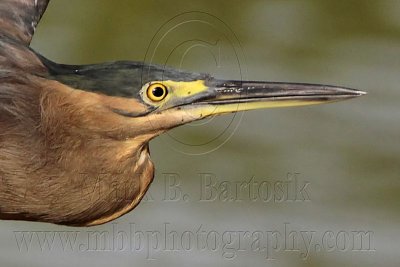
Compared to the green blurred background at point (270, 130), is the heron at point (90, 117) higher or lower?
lower

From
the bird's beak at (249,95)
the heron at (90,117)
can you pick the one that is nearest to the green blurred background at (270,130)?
the heron at (90,117)

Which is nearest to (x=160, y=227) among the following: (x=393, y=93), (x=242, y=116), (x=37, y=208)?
(x=242, y=116)

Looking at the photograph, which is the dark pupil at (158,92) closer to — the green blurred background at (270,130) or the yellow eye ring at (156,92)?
the yellow eye ring at (156,92)

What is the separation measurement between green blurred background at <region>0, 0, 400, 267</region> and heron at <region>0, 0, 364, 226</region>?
220 centimetres

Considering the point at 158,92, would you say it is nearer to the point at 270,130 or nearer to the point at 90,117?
the point at 90,117

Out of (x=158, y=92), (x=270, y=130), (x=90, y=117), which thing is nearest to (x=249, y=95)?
(x=158, y=92)

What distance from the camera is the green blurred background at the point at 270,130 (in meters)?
6.92

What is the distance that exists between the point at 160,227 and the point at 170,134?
0.45 meters

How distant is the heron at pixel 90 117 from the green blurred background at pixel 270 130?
220cm

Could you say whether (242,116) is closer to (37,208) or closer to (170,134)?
(170,134)

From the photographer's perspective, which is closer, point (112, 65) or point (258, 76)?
point (112, 65)

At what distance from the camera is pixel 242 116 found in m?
7.14

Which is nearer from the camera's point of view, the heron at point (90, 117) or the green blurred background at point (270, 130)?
the heron at point (90, 117)

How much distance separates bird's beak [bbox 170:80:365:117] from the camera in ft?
14.2
